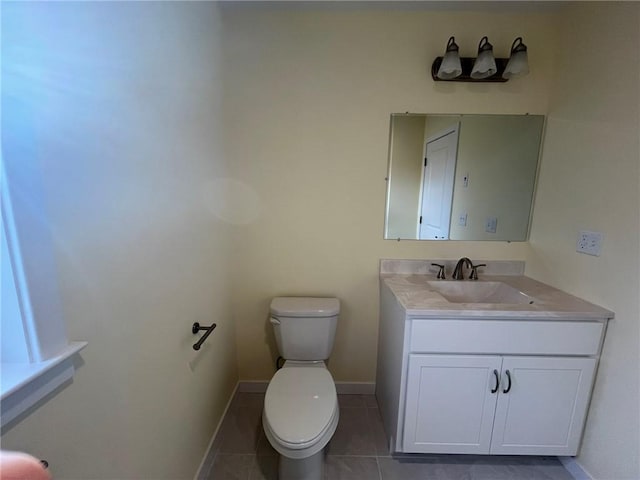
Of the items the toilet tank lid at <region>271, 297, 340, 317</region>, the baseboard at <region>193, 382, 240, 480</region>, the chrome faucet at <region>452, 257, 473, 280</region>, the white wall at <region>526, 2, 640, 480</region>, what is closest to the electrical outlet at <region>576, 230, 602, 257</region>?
the white wall at <region>526, 2, 640, 480</region>

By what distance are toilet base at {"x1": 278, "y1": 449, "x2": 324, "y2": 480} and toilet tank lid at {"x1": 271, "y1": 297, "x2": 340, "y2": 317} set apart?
2.11 ft

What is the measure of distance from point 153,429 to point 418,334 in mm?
1084

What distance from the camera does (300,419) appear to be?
1146 millimetres

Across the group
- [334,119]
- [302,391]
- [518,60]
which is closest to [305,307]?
[302,391]

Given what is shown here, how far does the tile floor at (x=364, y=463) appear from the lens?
1.34 meters

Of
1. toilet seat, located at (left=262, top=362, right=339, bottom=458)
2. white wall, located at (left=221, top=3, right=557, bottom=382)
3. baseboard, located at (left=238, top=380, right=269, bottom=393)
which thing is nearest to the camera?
toilet seat, located at (left=262, top=362, right=339, bottom=458)

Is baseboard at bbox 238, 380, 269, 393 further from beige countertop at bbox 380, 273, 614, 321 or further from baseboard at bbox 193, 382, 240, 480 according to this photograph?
beige countertop at bbox 380, 273, 614, 321

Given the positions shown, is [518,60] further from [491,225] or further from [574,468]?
[574,468]

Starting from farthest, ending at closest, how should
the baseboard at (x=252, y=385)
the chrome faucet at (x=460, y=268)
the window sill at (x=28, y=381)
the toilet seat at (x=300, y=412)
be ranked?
the baseboard at (x=252, y=385) → the chrome faucet at (x=460, y=268) → the toilet seat at (x=300, y=412) → the window sill at (x=28, y=381)

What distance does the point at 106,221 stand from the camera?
2.41 ft

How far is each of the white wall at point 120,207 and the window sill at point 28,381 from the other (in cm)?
4

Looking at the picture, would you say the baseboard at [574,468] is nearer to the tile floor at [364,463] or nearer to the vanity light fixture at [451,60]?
the tile floor at [364,463]

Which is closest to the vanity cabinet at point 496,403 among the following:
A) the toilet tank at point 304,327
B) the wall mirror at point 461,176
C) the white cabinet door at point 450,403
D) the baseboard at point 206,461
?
the white cabinet door at point 450,403

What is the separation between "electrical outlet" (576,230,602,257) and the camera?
124 cm
